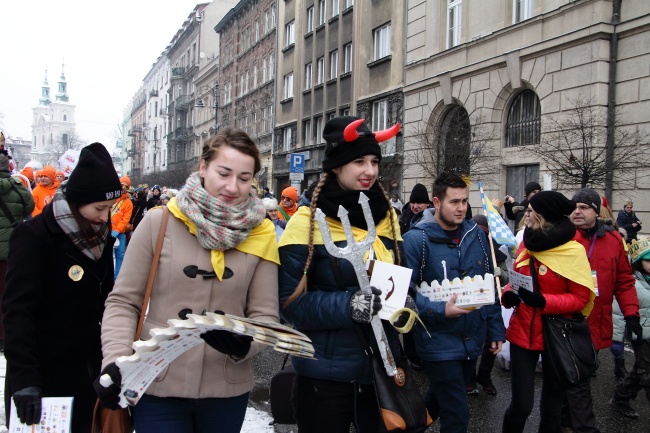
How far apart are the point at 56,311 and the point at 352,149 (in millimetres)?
1522

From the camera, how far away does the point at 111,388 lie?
84.5 inches

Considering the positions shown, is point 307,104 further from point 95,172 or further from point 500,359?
point 95,172

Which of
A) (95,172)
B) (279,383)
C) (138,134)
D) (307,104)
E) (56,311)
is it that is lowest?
(279,383)

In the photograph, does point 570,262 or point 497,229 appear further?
point 497,229

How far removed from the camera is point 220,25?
158 ft

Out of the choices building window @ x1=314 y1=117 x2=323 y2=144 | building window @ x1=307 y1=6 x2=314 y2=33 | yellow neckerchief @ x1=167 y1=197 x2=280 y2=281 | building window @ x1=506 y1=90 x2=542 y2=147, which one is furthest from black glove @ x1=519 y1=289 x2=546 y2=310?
building window @ x1=307 y1=6 x2=314 y2=33

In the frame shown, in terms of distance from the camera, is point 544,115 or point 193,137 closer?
point 544,115

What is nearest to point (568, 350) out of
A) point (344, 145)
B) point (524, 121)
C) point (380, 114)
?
point (344, 145)

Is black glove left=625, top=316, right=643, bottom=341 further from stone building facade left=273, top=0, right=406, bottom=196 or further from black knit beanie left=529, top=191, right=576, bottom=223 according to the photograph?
stone building facade left=273, top=0, right=406, bottom=196

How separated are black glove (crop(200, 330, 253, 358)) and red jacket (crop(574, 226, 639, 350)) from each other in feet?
11.7

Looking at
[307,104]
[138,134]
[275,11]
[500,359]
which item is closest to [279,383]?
[500,359]

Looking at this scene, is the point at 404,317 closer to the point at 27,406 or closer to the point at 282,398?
the point at 282,398

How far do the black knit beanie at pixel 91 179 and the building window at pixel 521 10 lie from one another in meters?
15.5

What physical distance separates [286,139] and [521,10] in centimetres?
1966
